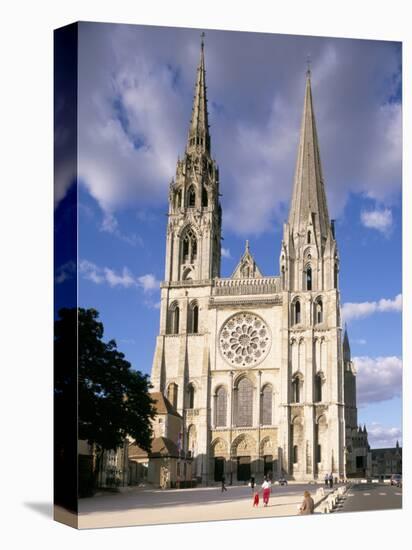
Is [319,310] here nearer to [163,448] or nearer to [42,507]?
→ [163,448]

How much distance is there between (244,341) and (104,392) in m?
12.8

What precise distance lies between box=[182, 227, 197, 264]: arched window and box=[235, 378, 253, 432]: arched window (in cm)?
689

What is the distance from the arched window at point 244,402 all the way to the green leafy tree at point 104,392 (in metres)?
9.08

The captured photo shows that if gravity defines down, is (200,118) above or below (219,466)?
Result: above

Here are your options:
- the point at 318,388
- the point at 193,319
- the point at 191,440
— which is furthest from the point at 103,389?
the point at 318,388

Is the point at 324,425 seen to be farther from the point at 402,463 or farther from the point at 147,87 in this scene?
the point at 147,87

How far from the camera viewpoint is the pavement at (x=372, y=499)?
24.0 meters

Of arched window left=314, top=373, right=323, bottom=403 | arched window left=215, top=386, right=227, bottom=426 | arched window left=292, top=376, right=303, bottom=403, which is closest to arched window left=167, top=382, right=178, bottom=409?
arched window left=215, top=386, right=227, bottom=426

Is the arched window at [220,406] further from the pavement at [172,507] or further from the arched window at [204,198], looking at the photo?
the pavement at [172,507]

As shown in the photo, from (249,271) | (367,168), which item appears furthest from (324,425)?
(367,168)

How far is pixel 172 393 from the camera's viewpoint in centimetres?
3656

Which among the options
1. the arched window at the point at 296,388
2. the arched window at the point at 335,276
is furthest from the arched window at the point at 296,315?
the arched window at the point at 296,388

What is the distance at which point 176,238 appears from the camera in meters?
40.7

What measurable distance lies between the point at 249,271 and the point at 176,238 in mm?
5289
